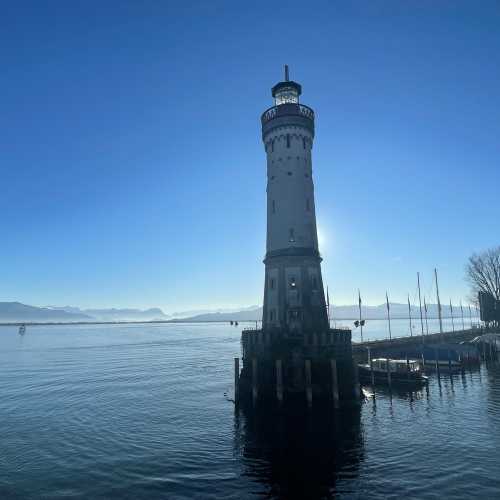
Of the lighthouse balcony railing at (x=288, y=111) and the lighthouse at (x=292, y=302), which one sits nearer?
the lighthouse at (x=292, y=302)

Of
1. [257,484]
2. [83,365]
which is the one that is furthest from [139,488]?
[83,365]

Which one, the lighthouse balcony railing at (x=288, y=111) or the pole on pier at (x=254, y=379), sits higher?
the lighthouse balcony railing at (x=288, y=111)

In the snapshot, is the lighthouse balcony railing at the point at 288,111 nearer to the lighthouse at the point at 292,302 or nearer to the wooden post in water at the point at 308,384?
the lighthouse at the point at 292,302

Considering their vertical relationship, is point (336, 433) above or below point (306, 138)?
below

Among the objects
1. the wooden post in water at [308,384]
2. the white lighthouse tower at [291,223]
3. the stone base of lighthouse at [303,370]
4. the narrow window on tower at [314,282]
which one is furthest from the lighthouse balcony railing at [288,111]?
the wooden post in water at [308,384]

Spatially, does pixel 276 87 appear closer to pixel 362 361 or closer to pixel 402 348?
pixel 362 361

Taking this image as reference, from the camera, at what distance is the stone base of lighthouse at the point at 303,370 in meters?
35.8

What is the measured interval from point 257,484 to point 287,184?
1277 inches

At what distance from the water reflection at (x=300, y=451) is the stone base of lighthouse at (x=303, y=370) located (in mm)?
1489

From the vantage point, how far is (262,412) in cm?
3606

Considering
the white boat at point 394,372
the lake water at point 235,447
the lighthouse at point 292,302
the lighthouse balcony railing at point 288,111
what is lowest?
the lake water at point 235,447

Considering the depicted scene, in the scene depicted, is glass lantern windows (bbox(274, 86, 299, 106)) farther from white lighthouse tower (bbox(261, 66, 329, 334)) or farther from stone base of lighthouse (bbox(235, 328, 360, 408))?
stone base of lighthouse (bbox(235, 328, 360, 408))

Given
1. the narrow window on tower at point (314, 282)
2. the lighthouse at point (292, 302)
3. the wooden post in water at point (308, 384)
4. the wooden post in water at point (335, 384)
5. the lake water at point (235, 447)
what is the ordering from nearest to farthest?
the lake water at point (235, 447) → the wooden post in water at point (308, 384) → the wooden post in water at point (335, 384) → the lighthouse at point (292, 302) → the narrow window on tower at point (314, 282)

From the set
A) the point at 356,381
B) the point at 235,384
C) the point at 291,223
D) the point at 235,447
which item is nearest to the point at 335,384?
the point at 356,381
